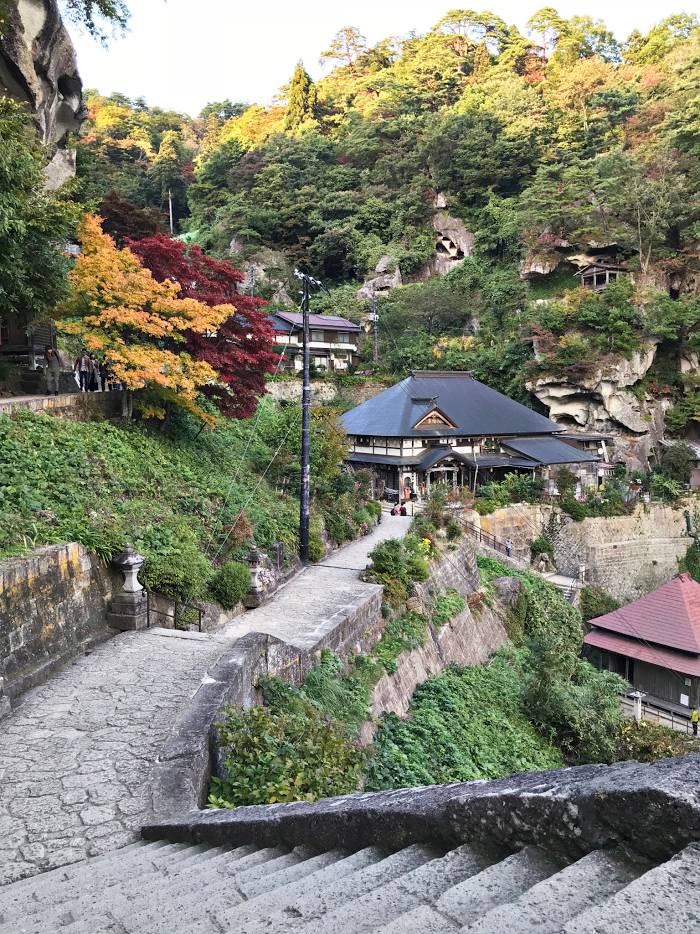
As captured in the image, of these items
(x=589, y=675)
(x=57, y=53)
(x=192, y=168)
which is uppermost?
(x=192, y=168)

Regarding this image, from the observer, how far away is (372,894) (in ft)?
6.81

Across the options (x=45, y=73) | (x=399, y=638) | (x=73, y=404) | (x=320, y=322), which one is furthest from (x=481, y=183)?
(x=399, y=638)

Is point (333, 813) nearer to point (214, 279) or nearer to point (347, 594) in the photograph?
point (347, 594)

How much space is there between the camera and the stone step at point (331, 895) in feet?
6.93

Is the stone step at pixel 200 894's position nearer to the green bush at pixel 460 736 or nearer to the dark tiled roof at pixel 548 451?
the green bush at pixel 460 736

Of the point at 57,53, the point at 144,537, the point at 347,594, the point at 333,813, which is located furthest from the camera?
the point at 57,53

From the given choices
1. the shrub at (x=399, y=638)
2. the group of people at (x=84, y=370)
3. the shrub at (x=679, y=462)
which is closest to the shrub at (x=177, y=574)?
the shrub at (x=399, y=638)

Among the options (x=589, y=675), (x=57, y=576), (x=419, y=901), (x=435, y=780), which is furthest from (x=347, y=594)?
(x=419, y=901)

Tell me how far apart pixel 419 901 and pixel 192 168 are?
6999cm

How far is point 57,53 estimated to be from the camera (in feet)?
52.2

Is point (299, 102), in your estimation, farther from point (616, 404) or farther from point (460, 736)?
point (460, 736)

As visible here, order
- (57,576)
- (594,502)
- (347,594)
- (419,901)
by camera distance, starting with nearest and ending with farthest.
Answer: (419,901), (57,576), (347,594), (594,502)

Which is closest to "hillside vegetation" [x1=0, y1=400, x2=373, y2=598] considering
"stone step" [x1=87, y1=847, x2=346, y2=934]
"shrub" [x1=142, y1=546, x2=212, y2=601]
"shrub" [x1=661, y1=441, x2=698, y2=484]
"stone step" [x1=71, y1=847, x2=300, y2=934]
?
"shrub" [x1=142, y1=546, x2=212, y2=601]

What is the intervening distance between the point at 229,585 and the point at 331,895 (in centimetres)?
914
